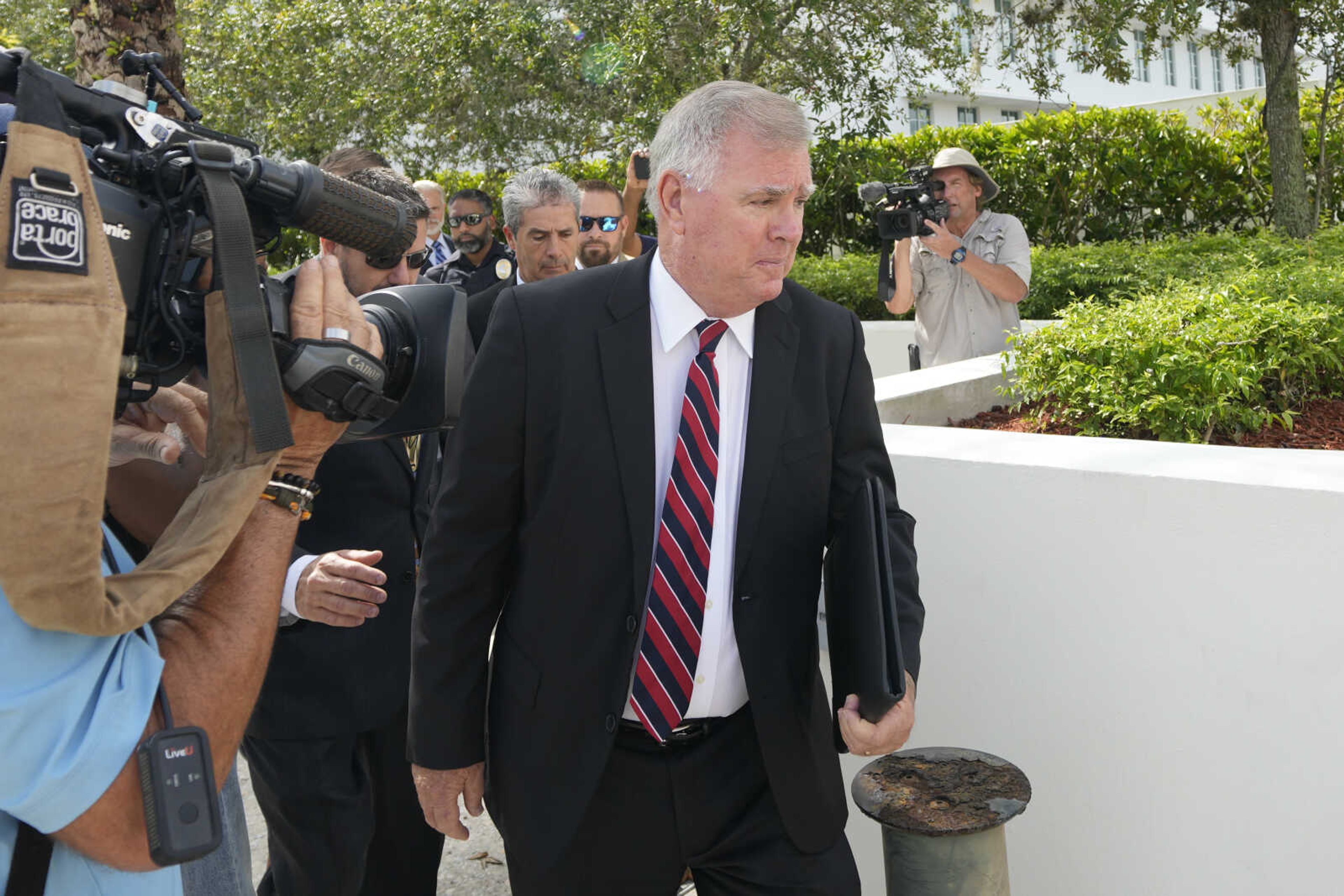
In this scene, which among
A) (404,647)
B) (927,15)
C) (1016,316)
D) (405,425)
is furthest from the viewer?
(927,15)

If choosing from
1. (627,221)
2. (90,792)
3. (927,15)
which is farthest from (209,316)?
(927,15)

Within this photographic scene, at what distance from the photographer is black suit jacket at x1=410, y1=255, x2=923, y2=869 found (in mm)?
2279

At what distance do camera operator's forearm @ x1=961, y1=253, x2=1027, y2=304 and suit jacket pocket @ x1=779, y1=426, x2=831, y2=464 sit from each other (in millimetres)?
3253

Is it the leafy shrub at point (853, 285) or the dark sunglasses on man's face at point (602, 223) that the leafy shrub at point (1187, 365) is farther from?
the leafy shrub at point (853, 285)

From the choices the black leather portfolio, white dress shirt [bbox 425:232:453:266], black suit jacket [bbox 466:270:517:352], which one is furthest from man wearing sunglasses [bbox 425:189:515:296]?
the black leather portfolio

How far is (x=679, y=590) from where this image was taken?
229 cm

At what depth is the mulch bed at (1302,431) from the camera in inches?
141

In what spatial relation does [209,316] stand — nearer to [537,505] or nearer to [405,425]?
[405,425]

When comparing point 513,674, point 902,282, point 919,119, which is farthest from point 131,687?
point 919,119

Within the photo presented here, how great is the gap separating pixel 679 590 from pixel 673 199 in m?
0.79

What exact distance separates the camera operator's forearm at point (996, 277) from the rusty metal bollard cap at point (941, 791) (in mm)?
3043

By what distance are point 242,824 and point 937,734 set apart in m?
1.78

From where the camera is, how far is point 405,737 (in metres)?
3.32

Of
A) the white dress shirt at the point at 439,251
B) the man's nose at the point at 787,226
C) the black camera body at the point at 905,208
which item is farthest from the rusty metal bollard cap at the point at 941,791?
the white dress shirt at the point at 439,251
